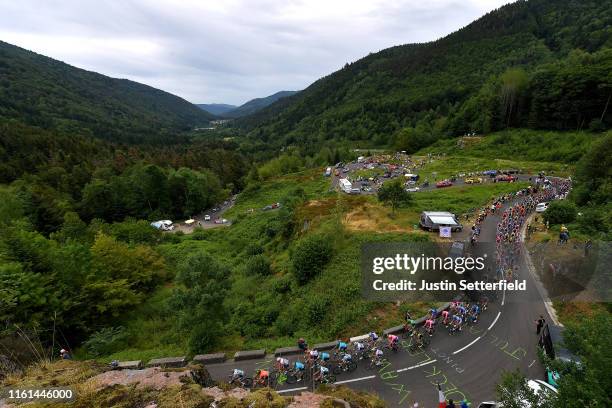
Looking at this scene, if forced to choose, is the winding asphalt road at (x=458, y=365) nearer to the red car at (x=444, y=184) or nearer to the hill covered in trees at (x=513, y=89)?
the red car at (x=444, y=184)

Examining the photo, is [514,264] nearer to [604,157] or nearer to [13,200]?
[604,157]

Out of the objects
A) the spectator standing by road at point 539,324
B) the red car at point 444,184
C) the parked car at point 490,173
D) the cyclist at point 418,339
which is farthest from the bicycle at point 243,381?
the parked car at point 490,173

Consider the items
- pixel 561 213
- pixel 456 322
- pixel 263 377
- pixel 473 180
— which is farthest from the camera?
pixel 473 180

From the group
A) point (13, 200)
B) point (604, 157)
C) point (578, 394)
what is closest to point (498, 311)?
point (578, 394)

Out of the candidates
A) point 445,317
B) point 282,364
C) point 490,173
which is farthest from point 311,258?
point 490,173

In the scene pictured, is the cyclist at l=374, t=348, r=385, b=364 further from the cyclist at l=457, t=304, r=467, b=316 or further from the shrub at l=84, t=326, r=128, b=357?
the shrub at l=84, t=326, r=128, b=357

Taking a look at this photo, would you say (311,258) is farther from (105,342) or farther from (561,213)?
(561,213)

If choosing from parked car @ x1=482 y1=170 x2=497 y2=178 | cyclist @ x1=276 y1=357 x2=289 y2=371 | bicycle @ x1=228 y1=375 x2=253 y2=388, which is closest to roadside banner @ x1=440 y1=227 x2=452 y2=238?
cyclist @ x1=276 y1=357 x2=289 y2=371

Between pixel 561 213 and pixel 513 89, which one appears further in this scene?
pixel 513 89
